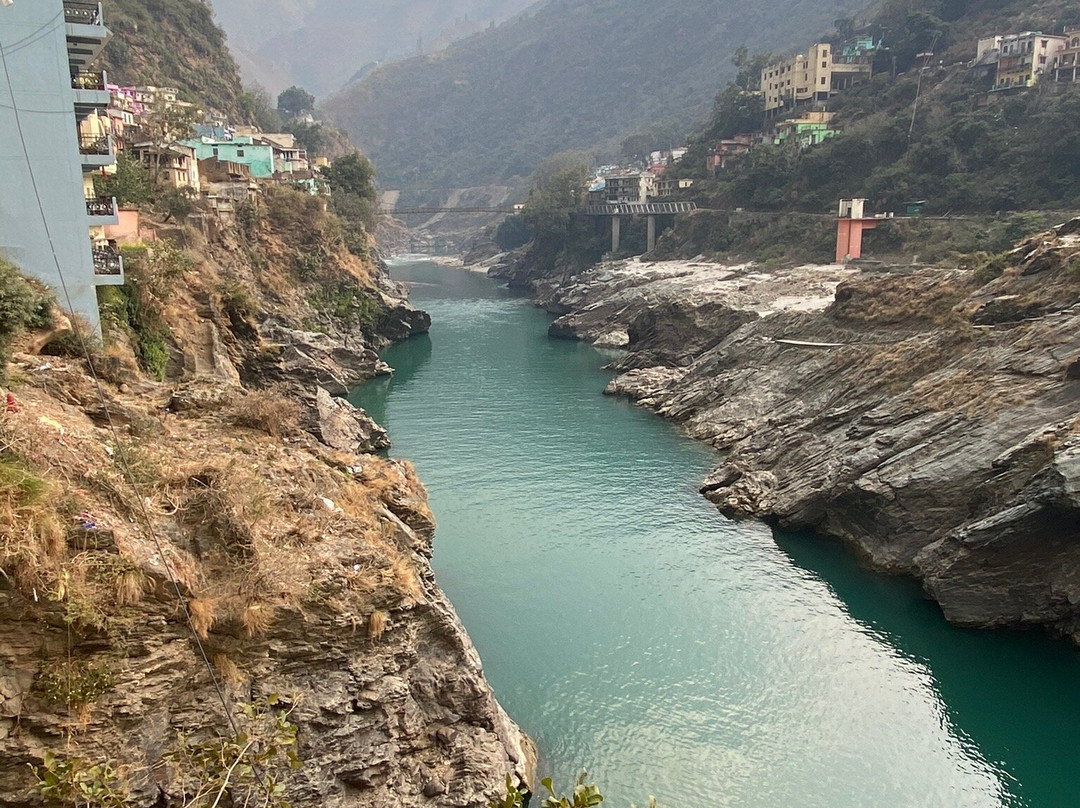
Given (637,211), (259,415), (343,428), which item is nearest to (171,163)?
(343,428)

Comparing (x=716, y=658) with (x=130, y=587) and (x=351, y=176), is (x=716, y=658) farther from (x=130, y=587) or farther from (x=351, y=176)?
(x=351, y=176)

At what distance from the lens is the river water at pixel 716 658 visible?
1451 centimetres

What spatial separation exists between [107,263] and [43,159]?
2.61m

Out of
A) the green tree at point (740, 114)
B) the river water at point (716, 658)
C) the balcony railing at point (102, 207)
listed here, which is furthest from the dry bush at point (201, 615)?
the green tree at point (740, 114)

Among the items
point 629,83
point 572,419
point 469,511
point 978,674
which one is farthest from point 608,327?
point 629,83

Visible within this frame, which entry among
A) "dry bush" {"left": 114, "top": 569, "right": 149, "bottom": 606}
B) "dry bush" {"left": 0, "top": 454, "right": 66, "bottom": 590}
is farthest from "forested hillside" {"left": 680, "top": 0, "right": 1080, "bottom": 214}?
"dry bush" {"left": 0, "top": 454, "right": 66, "bottom": 590}

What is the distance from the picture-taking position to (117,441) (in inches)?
416

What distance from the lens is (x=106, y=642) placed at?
8.05m

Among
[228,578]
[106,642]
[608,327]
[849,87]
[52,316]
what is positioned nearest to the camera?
[106,642]

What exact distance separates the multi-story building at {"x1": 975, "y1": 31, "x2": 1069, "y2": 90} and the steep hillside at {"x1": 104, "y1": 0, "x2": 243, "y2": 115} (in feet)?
191

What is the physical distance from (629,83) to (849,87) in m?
97.9

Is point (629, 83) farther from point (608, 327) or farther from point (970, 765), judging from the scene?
point (970, 765)

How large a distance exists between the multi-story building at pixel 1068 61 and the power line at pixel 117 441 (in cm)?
6167

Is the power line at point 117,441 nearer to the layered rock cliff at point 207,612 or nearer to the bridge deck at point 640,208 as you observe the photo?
the layered rock cliff at point 207,612
